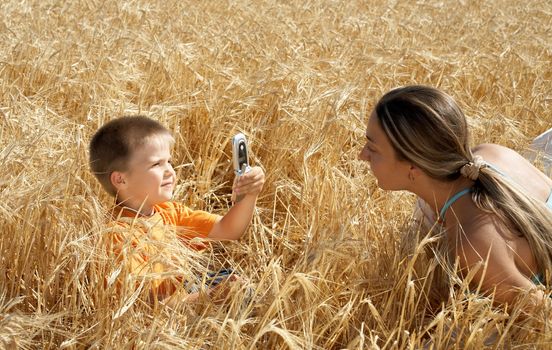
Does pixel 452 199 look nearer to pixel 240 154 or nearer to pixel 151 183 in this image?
pixel 240 154

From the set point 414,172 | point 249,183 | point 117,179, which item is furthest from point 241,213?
point 414,172

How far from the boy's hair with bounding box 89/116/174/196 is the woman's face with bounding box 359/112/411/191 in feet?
1.90

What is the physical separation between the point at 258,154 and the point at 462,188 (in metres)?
0.98

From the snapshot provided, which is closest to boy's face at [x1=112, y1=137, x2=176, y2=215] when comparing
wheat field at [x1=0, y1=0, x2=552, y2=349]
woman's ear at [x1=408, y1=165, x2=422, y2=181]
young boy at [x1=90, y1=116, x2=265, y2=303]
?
young boy at [x1=90, y1=116, x2=265, y2=303]

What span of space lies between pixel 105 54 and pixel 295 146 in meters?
0.98

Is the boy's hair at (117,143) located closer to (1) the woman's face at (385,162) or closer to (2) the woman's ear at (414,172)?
(1) the woman's face at (385,162)

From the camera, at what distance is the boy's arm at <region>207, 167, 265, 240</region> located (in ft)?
7.20

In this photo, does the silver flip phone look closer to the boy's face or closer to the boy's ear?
the boy's face

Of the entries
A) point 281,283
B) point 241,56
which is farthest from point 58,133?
point 241,56

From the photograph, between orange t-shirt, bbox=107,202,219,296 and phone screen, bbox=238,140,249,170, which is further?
phone screen, bbox=238,140,249,170

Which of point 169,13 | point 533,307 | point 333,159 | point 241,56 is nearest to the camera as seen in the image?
point 533,307

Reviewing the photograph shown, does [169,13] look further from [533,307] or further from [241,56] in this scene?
[533,307]

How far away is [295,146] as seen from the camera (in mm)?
2760

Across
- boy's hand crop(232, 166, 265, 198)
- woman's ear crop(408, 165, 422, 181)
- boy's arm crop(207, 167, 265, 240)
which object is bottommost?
boy's arm crop(207, 167, 265, 240)
